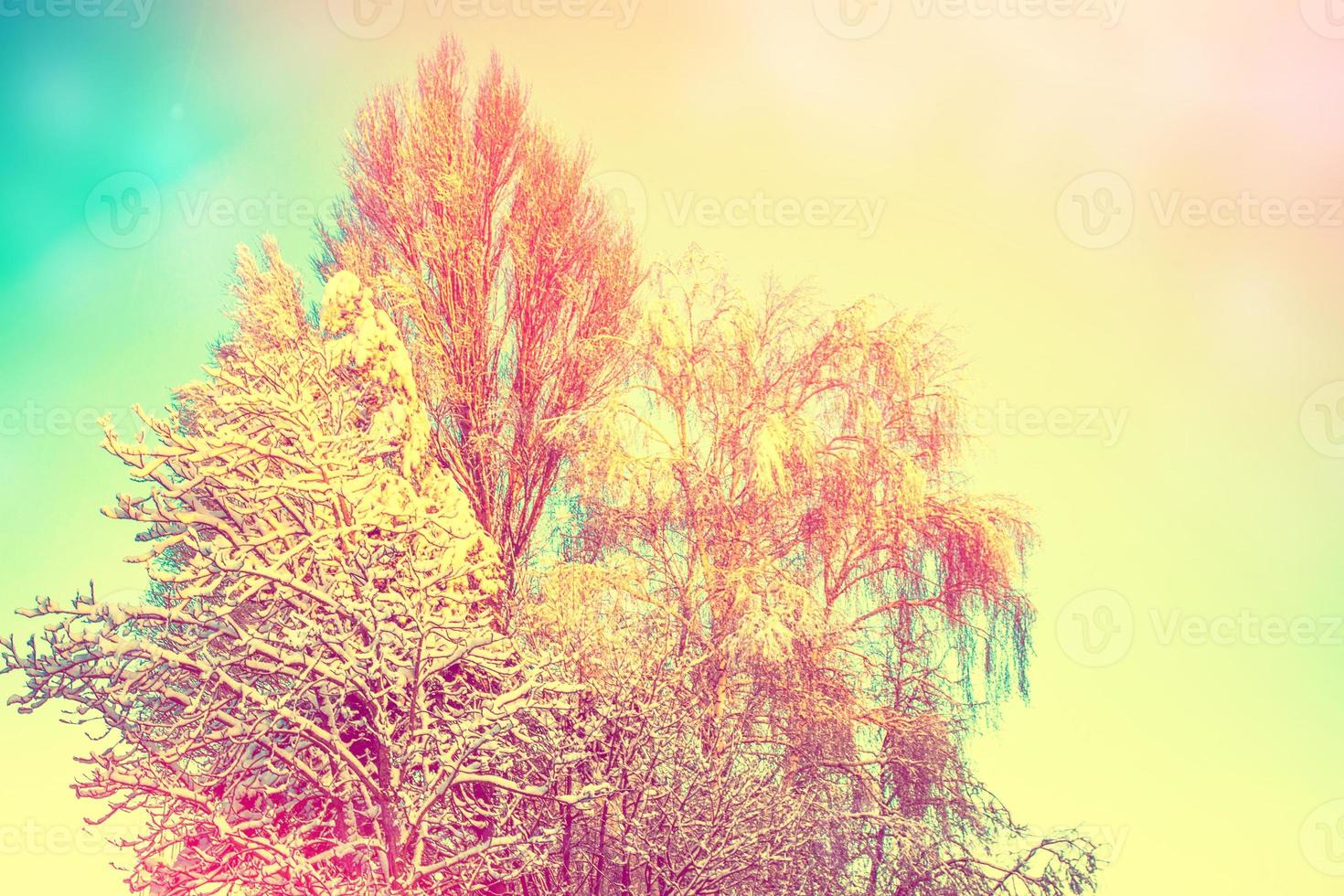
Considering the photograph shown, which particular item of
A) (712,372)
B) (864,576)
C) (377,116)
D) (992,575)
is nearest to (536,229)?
(377,116)

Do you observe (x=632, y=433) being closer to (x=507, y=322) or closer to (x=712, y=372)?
(x=712, y=372)

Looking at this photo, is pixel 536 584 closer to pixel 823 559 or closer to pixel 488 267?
pixel 823 559

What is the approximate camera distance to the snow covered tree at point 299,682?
30.4 feet

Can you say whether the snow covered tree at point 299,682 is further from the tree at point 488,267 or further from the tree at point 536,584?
the tree at point 488,267

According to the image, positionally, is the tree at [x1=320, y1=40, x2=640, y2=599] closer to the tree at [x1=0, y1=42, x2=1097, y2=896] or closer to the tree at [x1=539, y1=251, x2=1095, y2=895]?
the tree at [x1=0, y1=42, x2=1097, y2=896]

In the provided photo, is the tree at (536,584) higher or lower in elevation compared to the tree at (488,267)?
lower

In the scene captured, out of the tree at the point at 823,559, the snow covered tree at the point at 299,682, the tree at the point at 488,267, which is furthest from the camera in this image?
the tree at the point at 488,267

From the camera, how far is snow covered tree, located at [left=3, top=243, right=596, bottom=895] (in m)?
9.27

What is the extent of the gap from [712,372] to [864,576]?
319cm

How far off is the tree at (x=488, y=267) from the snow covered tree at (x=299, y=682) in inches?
223

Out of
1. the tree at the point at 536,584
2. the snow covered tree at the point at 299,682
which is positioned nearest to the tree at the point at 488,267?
the tree at the point at 536,584

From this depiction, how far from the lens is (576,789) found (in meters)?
10.3

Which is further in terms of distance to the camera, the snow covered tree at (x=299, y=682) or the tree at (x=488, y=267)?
the tree at (x=488, y=267)

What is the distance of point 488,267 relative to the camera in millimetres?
17750
